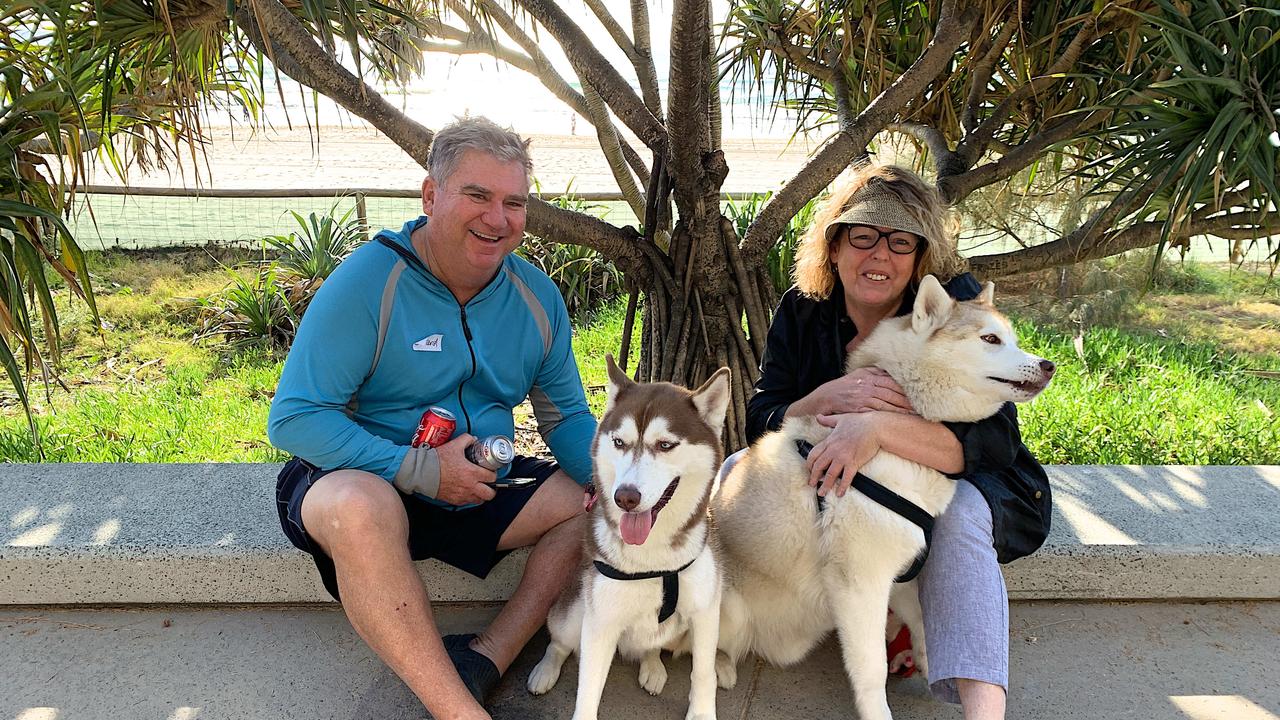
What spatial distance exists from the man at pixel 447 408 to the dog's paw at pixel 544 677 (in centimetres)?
9

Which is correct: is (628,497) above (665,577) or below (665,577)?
above

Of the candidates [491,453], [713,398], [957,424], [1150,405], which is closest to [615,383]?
[713,398]

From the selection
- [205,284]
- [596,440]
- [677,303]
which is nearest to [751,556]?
[596,440]

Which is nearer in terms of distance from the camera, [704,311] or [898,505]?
[898,505]

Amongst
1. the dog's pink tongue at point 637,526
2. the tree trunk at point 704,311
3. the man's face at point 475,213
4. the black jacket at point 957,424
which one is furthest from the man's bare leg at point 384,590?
the tree trunk at point 704,311

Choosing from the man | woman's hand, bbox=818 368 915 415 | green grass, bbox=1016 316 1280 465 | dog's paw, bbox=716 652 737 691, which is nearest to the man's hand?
the man

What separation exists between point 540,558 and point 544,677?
1.12 ft

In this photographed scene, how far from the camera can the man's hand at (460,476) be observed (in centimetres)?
227

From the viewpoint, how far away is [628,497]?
1.95 meters

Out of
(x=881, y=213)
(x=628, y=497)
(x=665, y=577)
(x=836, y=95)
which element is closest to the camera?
(x=628, y=497)

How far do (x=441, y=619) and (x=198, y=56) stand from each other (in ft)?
7.70

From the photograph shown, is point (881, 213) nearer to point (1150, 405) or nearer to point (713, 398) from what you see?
point (713, 398)

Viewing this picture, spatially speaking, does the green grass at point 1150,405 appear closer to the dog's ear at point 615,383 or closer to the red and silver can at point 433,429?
the dog's ear at point 615,383

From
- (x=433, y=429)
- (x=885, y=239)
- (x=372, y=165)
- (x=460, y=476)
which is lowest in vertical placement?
(x=460, y=476)
